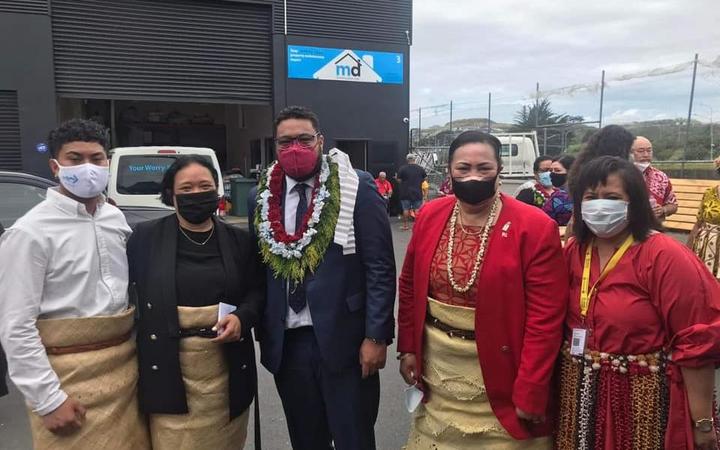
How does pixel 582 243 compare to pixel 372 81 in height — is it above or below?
below

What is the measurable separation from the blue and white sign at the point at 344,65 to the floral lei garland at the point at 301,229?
39.6 feet

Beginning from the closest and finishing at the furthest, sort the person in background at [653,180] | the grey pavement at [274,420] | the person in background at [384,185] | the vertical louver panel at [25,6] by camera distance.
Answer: the grey pavement at [274,420]
the person in background at [653,180]
the vertical louver panel at [25,6]
the person in background at [384,185]

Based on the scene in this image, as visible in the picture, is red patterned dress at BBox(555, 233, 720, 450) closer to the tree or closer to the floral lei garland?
the floral lei garland

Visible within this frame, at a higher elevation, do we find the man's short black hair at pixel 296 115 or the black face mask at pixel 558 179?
the man's short black hair at pixel 296 115

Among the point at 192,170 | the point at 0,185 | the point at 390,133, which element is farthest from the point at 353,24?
the point at 192,170

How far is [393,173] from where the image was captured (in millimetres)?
15461

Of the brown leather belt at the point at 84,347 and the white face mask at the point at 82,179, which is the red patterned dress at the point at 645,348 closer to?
the brown leather belt at the point at 84,347

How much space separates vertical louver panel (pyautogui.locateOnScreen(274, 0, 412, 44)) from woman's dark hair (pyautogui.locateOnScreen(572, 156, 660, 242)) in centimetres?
1288

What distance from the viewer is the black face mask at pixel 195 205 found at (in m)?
2.45

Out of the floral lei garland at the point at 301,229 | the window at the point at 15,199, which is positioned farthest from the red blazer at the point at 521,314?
the window at the point at 15,199

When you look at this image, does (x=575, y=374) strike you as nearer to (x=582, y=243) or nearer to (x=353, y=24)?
(x=582, y=243)

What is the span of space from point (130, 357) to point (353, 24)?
13.5 meters

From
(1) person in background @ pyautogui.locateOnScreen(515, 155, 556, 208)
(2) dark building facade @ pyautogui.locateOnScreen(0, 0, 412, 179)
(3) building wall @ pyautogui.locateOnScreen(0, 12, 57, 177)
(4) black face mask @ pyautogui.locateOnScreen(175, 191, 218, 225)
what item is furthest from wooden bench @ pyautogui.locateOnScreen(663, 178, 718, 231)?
(3) building wall @ pyautogui.locateOnScreen(0, 12, 57, 177)

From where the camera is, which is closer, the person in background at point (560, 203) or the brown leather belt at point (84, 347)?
the brown leather belt at point (84, 347)
